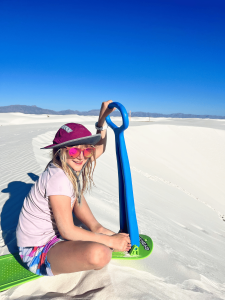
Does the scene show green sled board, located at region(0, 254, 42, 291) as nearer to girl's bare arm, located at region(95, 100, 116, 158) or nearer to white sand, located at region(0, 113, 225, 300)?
white sand, located at region(0, 113, 225, 300)

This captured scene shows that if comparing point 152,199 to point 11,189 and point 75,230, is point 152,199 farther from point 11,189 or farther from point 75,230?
point 75,230

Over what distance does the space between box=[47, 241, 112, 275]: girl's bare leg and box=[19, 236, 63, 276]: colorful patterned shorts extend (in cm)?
6

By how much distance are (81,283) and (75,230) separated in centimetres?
48

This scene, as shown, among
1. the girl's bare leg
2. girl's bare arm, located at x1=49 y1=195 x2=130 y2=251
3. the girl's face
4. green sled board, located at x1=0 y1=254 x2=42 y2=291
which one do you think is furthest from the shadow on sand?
the girl's face

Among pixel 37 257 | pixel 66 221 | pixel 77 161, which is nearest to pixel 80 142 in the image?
pixel 77 161

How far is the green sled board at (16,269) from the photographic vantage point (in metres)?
1.69

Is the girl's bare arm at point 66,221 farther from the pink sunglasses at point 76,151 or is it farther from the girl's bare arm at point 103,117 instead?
the girl's bare arm at point 103,117

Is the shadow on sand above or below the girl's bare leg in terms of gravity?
below

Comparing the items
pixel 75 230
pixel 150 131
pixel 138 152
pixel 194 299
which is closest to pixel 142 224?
pixel 194 299

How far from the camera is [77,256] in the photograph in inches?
60.0

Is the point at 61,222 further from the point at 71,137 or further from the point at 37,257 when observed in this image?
the point at 71,137

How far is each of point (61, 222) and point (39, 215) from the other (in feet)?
0.86

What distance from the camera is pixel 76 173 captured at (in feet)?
5.93

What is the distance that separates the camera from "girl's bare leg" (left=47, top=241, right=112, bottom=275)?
1.50 m
